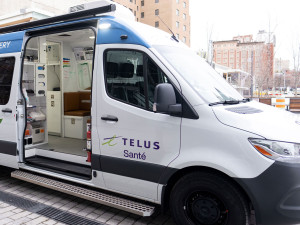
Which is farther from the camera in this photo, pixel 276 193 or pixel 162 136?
pixel 162 136

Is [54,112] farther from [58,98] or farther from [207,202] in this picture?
[207,202]

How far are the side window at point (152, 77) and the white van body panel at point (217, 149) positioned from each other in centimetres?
51

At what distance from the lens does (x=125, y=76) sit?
11.4 ft

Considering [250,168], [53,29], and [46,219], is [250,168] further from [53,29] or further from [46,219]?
[53,29]

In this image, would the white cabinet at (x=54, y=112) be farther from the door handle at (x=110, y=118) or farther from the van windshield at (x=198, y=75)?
the van windshield at (x=198, y=75)

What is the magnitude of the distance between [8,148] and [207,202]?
3382 mm

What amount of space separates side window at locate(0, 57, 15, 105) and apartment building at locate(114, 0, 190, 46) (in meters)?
51.8

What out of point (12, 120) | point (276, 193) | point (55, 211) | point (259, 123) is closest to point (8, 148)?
Result: point (12, 120)

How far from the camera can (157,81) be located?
3.22 m

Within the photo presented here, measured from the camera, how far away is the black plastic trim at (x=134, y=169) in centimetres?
312

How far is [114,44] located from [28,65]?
103 inches

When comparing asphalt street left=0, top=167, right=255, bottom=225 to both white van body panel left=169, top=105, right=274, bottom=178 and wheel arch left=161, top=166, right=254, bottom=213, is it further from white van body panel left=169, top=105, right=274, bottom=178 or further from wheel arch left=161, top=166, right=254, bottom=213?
white van body panel left=169, top=105, right=274, bottom=178

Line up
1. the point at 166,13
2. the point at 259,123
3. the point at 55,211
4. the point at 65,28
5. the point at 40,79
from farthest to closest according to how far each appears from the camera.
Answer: the point at 166,13
the point at 40,79
the point at 65,28
the point at 55,211
the point at 259,123

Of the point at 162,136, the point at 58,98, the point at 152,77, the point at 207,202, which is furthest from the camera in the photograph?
the point at 58,98
